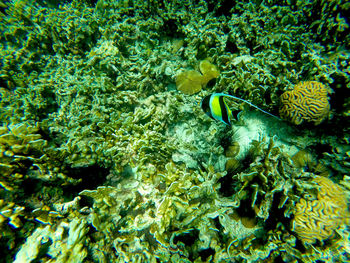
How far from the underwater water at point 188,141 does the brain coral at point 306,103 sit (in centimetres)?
2

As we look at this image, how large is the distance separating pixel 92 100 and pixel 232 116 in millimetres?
3141

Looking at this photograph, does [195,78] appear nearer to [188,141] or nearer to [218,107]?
[188,141]

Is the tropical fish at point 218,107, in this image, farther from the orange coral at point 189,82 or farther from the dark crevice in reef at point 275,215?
the orange coral at point 189,82

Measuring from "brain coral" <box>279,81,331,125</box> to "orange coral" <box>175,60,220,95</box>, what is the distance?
1.39m

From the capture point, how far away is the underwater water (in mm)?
1938

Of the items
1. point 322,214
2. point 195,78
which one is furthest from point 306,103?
point 195,78

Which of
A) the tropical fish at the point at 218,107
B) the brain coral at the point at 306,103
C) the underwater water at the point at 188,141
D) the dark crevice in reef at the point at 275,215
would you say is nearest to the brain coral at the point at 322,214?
the underwater water at the point at 188,141

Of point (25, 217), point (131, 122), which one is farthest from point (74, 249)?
point (131, 122)

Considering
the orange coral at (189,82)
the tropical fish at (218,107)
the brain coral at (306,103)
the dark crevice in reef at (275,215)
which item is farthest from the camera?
the orange coral at (189,82)

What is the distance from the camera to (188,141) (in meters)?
2.84

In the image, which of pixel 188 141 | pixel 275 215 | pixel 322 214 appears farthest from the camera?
pixel 188 141

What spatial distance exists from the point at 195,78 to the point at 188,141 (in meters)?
1.34

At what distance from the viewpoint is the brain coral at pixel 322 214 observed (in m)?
1.84

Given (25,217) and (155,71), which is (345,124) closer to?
(155,71)
